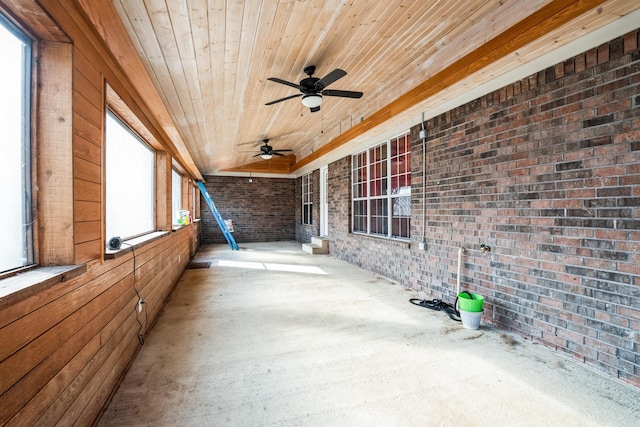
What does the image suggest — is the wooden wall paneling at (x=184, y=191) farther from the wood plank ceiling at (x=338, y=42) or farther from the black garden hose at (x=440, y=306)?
the black garden hose at (x=440, y=306)

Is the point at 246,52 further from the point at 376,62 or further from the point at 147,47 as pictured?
the point at 376,62

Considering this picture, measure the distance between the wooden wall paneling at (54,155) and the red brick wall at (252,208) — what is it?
9964 millimetres

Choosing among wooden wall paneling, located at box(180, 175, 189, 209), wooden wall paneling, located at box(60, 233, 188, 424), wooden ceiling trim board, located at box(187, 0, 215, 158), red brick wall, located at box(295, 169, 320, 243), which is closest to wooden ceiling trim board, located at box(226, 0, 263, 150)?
wooden ceiling trim board, located at box(187, 0, 215, 158)

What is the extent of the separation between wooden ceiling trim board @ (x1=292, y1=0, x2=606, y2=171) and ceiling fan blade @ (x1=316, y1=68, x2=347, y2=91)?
3.40 feet

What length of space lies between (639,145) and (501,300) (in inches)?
70.2

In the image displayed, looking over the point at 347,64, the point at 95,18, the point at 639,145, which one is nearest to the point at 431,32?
the point at 347,64

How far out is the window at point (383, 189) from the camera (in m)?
4.94

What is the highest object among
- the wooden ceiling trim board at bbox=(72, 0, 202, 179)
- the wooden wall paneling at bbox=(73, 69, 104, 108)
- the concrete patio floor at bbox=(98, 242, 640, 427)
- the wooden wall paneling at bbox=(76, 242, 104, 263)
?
the wooden ceiling trim board at bbox=(72, 0, 202, 179)

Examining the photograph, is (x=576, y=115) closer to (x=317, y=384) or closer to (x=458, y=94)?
(x=458, y=94)

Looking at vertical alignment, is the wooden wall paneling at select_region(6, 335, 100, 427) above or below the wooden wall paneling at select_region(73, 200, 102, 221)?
below

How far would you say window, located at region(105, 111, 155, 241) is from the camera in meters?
2.59

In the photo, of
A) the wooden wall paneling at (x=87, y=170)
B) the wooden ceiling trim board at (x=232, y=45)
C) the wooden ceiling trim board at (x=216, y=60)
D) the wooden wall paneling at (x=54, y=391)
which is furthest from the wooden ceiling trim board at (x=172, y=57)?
the wooden wall paneling at (x=54, y=391)

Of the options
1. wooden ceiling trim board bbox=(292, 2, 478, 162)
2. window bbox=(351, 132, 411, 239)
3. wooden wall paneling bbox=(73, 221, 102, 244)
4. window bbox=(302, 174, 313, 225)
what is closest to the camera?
wooden wall paneling bbox=(73, 221, 102, 244)

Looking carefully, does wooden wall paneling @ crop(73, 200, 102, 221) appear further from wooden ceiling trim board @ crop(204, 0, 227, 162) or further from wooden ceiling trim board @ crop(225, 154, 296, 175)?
wooden ceiling trim board @ crop(225, 154, 296, 175)
